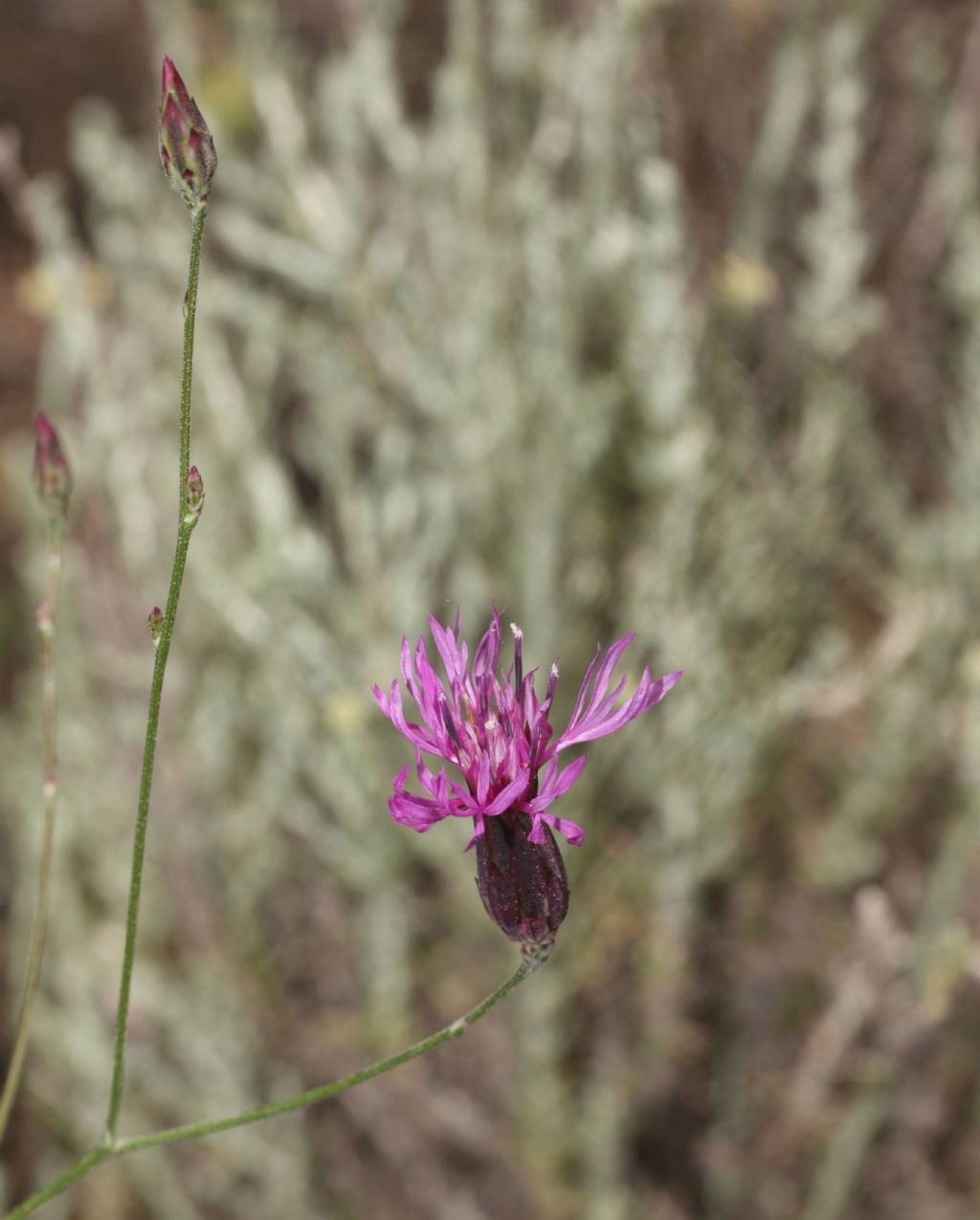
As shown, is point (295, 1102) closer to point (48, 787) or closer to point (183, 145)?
point (48, 787)

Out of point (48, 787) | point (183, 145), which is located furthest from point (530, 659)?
point (183, 145)

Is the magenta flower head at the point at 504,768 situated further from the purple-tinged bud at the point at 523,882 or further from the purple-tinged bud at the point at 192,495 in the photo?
the purple-tinged bud at the point at 192,495

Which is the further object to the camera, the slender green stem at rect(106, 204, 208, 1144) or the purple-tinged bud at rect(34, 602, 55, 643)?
the purple-tinged bud at rect(34, 602, 55, 643)

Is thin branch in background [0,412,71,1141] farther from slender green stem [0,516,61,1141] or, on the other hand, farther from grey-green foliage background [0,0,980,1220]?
grey-green foliage background [0,0,980,1220]

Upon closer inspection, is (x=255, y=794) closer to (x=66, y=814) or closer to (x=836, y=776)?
(x=66, y=814)

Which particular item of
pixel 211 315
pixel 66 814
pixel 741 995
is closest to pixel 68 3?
pixel 211 315

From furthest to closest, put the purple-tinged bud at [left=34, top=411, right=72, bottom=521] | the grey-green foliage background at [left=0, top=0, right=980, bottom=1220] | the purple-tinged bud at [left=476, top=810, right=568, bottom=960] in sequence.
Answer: the grey-green foliage background at [left=0, top=0, right=980, bottom=1220] → the purple-tinged bud at [left=34, top=411, right=72, bottom=521] → the purple-tinged bud at [left=476, top=810, right=568, bottom=960]

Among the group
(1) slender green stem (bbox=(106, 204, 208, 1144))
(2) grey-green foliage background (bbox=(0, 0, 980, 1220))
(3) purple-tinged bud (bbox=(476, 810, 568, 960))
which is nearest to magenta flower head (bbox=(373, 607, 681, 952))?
(3) purple-tinged bud (bbox=(476, 810, 568, 960))
